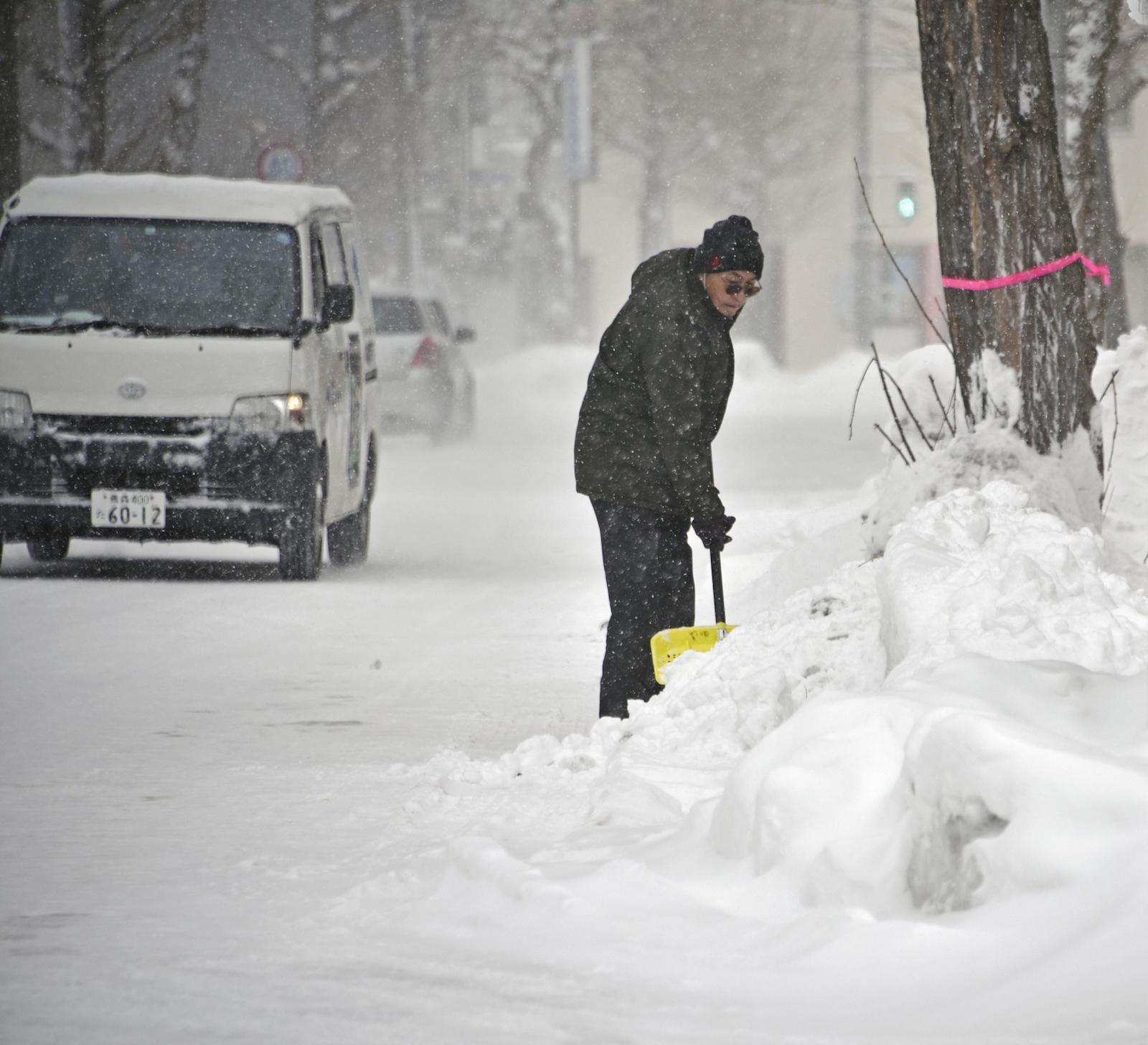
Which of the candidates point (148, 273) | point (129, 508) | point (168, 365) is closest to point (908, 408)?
point (168, 365)

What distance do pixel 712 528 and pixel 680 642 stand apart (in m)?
0.34

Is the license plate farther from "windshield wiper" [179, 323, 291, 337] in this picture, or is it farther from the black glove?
the black glove

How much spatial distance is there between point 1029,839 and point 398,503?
13693 millimetres

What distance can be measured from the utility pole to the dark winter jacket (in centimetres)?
3457

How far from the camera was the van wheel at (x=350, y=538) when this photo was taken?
12516 millimetres

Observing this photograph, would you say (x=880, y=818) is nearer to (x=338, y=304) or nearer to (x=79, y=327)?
(x=338, y=304)

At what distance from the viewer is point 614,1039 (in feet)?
12.1

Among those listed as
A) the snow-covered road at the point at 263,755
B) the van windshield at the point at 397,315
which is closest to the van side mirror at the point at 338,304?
the snow-covered road at the point at 263,755

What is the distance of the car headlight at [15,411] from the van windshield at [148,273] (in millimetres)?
394

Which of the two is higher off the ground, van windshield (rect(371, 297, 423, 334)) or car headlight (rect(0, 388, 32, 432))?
van windshield (rect(371, 297, 423, 334))

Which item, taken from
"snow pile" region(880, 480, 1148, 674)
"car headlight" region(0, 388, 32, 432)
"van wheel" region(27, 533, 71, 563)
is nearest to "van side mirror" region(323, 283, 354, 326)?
"car headlight" region(0, 388, 32, 432)

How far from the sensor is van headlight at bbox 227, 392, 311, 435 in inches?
442

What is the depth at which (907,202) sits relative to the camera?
66.5ft

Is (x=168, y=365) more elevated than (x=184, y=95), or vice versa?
(x=184, y=95)
